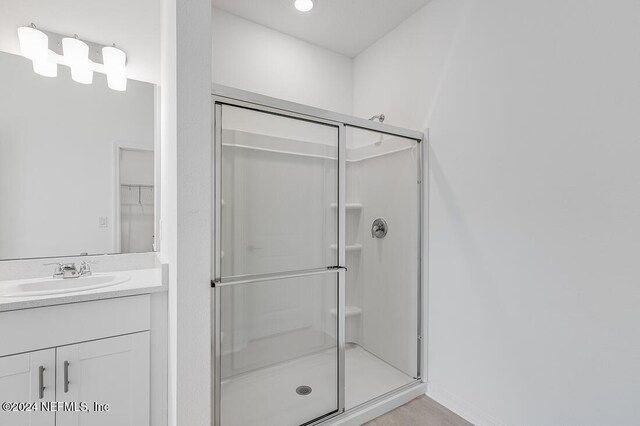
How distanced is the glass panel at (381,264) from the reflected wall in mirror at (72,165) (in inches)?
57.0

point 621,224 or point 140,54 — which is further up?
point 140,54

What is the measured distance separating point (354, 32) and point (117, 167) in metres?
2.10

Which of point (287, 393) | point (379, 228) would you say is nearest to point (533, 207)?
point (379, 228)

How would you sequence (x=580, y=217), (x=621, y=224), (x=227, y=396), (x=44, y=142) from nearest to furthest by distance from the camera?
(x=621, y=224) < (x=580, y=217) < (x=227, y=396) < (x=44, y=142)

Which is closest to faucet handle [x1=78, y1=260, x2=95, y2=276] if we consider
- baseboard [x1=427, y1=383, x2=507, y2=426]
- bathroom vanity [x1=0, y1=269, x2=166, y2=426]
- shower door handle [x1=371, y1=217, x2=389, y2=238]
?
bathroom vanity [x1=0, y1=269, x2=166, y2=426]

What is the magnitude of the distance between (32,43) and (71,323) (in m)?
1.50

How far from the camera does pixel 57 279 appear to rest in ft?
5.11

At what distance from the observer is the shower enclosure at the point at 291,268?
1.48m

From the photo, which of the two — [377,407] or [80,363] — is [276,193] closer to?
[80,363]

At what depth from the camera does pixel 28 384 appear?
1189mm

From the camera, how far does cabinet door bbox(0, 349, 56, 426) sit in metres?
1.15

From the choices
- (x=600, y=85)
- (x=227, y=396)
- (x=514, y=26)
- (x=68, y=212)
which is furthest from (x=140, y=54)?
(x=600, y=85)

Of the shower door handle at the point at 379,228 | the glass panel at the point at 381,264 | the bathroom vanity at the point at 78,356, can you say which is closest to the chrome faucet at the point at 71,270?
the bathroom vanity at the point at 78,356

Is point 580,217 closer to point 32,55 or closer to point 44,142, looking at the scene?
point 44,142
